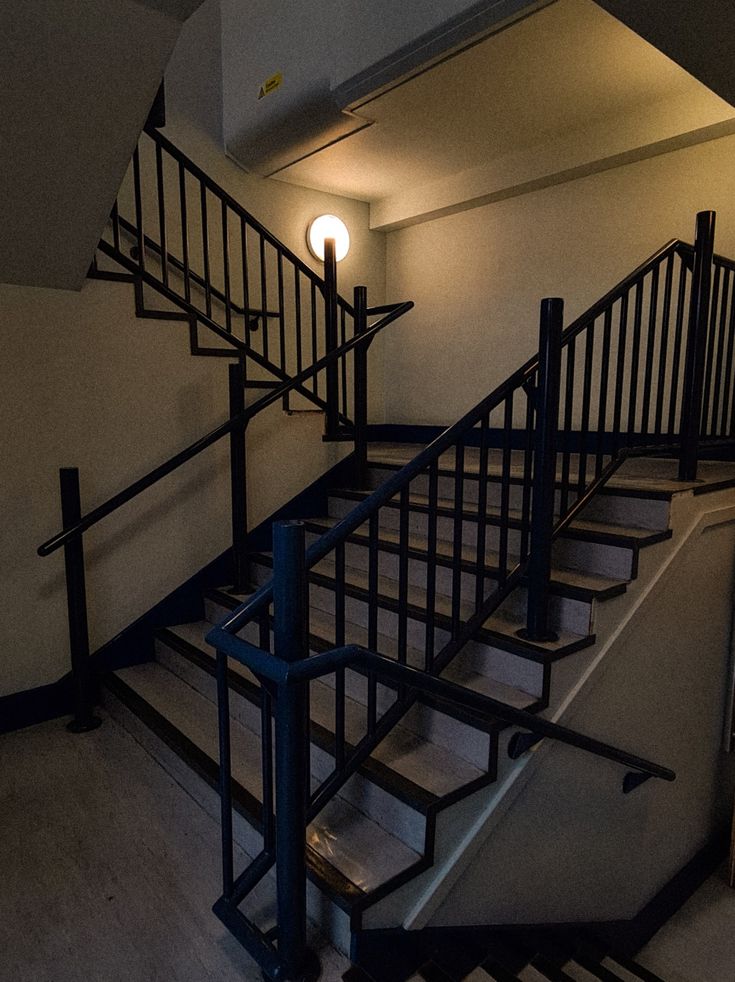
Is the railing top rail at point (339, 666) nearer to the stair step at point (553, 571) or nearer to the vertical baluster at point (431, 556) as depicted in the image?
the vertical baluster at point (431, 556)

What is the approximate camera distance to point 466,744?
6.61 feet

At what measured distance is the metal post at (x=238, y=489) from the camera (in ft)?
10.3

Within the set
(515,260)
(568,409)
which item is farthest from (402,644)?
(515,260)

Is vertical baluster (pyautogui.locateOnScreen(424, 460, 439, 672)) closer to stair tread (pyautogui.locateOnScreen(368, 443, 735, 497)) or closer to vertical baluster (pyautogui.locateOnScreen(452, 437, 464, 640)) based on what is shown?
vertical baluster (pyautogui.locateOnScreen(452, 437, 464, 640))

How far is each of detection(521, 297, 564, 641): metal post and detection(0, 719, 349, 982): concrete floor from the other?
121 centimetres

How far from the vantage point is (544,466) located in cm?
210

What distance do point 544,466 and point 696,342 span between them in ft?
3.86

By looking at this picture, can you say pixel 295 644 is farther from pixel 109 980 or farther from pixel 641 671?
pixel 641 671

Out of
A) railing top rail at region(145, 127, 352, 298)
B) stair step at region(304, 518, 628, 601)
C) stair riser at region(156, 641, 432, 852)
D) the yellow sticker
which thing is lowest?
stair riser at region(156, 641, 432, 852)

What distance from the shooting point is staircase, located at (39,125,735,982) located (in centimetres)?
151

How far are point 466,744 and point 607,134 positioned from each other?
3.58 metres

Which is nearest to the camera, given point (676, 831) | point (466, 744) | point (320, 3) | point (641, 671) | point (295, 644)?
point (295, 644)

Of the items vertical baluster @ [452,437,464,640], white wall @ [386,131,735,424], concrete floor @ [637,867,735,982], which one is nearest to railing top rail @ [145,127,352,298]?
white wall @ [386,131,735,424]

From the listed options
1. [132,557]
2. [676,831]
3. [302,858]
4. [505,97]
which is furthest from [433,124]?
[676,831]
